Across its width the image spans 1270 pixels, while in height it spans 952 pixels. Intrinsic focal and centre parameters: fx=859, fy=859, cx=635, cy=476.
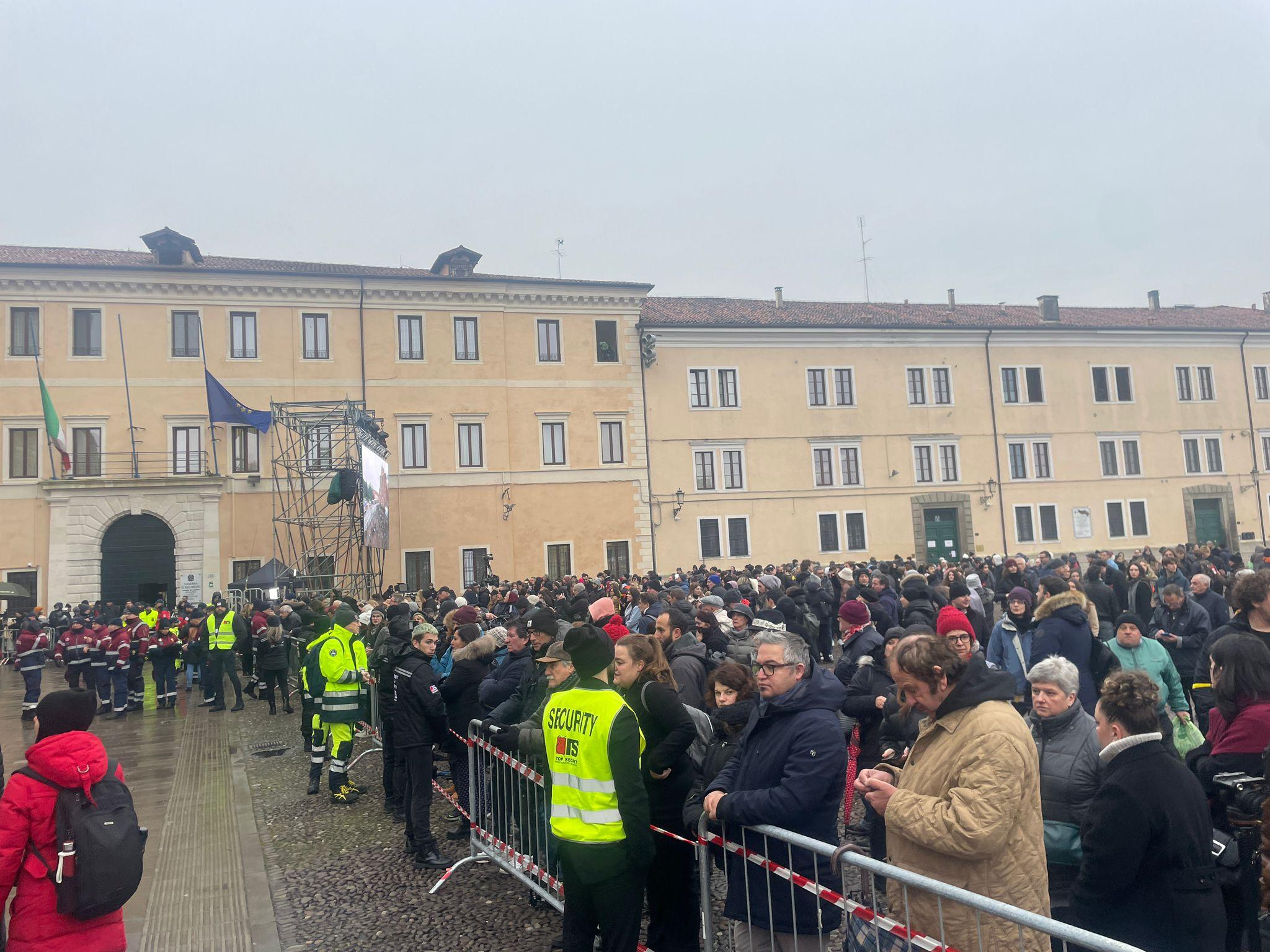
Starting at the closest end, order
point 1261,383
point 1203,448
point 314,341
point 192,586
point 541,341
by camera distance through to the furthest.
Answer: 1. point 192,586
2. point 314,341
3. point 541,341
4. point 1203,448
5. point 1261,383

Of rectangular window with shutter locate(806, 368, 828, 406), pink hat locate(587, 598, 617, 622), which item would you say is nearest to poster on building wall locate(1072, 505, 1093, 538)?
rectangular window with shutter locate(806, 368, 828, 406)

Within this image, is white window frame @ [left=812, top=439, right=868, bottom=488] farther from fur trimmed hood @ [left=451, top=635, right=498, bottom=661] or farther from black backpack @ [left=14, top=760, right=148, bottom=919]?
black backpack @ [left=14, top=760, right=148, bottom=919]

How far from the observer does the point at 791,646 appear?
12.2 ft

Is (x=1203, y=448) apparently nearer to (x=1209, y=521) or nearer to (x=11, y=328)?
(x=1209, y=521)

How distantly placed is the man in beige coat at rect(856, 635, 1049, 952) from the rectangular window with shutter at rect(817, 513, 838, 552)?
102ft

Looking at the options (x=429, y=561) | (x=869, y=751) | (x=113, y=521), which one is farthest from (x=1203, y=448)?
(x=113, y=521)

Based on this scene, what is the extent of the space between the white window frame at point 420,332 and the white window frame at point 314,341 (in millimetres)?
2229

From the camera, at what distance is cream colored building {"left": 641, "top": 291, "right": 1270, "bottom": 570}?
33125 millimetres

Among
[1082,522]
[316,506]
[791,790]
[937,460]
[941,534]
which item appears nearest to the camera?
[791,790]

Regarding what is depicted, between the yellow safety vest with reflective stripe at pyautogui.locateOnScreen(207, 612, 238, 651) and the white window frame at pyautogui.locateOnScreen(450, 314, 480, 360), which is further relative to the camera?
the white window frame at pyautogui.locateOnScreen(450, 314, 480, 360)

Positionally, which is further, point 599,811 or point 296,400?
point 296,400

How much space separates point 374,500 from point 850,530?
741 inches

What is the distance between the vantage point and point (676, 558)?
32.3 meters

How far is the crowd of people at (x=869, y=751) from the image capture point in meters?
2.91
